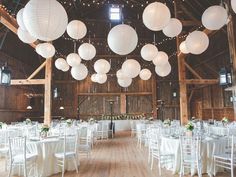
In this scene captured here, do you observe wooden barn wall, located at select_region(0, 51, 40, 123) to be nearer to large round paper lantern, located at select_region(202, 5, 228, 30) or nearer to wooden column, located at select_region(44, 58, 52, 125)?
wooden column, located at select_region(44, 58, 52, 125)

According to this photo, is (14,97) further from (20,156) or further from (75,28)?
(20,156)

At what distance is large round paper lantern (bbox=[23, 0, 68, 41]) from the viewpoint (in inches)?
137

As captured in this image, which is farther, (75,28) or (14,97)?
(14,97)

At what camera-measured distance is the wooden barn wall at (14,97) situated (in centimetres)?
1273

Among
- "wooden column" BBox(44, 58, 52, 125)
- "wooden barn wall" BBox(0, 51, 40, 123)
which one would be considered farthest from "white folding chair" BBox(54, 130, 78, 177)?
"wooden barn wall" BBox(0, 51, 40, 123)

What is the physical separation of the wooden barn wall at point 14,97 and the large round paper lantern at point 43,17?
10.2 metres

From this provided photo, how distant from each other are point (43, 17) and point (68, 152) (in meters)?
3.17

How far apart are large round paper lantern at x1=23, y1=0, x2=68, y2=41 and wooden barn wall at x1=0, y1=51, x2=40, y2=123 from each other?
10192mm

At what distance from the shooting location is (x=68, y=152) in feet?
17.8

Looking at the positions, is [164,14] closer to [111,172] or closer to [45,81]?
[111,172]

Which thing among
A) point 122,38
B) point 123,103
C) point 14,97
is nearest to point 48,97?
point 14,97

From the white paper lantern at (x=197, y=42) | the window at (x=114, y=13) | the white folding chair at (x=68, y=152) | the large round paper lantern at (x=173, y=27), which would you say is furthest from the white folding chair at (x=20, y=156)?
the window at (x=114, y=13)

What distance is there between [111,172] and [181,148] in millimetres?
1763

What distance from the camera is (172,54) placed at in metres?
18.5
